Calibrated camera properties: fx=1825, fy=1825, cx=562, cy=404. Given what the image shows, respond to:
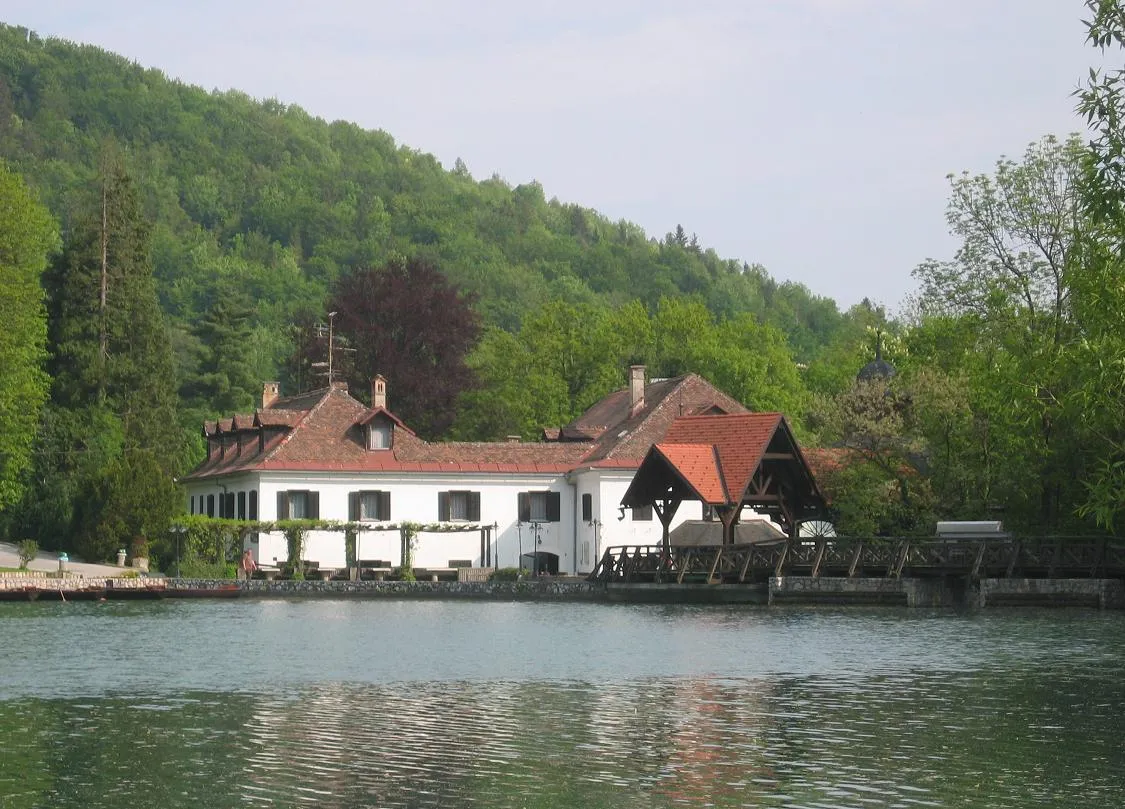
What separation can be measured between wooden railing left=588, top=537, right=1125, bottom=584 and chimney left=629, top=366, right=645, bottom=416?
13222 mm

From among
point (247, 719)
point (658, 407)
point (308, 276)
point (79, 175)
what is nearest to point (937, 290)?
point (658, 407)

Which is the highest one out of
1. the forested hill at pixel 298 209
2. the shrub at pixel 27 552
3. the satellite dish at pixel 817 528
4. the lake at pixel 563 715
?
the forested hill at pixel 298 209

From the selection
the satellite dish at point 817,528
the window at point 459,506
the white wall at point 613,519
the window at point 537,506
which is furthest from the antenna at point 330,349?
the satellite dish at point 817,528

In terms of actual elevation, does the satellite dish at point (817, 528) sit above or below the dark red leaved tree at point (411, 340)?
below

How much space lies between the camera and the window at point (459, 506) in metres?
66.1

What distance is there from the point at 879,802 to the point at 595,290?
134640mm

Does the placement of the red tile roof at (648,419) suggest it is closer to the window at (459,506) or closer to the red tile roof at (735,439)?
the window at (459,506)

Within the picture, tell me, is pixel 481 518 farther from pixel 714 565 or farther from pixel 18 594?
pixel 18 594

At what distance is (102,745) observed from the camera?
2181 cm

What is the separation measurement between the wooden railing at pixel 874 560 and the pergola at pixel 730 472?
93 centimetres

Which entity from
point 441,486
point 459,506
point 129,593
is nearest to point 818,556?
point 459,506

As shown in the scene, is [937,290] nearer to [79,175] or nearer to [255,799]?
[255,799]

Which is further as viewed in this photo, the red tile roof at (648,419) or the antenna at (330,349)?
the antenna at (330,349)

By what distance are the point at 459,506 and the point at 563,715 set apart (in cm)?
4152
